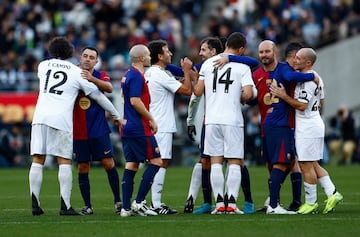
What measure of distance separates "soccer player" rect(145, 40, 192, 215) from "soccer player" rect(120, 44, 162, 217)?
0.59 metres

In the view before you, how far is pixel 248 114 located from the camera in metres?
33.6

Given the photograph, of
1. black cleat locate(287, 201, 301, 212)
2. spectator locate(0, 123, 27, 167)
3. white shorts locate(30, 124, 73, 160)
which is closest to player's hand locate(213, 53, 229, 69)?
white shorts locate(30, 124, 73, 160)

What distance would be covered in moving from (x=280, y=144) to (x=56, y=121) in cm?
304

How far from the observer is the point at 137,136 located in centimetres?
1492

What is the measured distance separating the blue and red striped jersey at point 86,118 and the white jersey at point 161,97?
76cm

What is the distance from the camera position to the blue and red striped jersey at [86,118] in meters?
15.8

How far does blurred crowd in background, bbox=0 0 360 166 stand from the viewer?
3525cm

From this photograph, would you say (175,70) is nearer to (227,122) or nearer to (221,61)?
(221,61)

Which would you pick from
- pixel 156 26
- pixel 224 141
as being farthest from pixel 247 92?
pixel 156 26

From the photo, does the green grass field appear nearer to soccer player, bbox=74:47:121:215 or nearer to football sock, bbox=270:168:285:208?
football sock, bbox=270:168:285:208

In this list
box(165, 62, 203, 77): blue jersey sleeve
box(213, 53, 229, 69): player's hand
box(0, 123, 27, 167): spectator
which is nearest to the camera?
box(213, 53, 229, 69): player's hand

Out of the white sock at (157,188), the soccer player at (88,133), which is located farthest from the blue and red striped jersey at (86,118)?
the white sock at (157,188)

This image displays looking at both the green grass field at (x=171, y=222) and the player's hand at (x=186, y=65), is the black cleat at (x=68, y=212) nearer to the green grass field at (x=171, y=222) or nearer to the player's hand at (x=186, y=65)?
the green grass field at (x=171, y=222)

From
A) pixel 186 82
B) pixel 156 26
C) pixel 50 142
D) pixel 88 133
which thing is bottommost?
pixel 50 142
